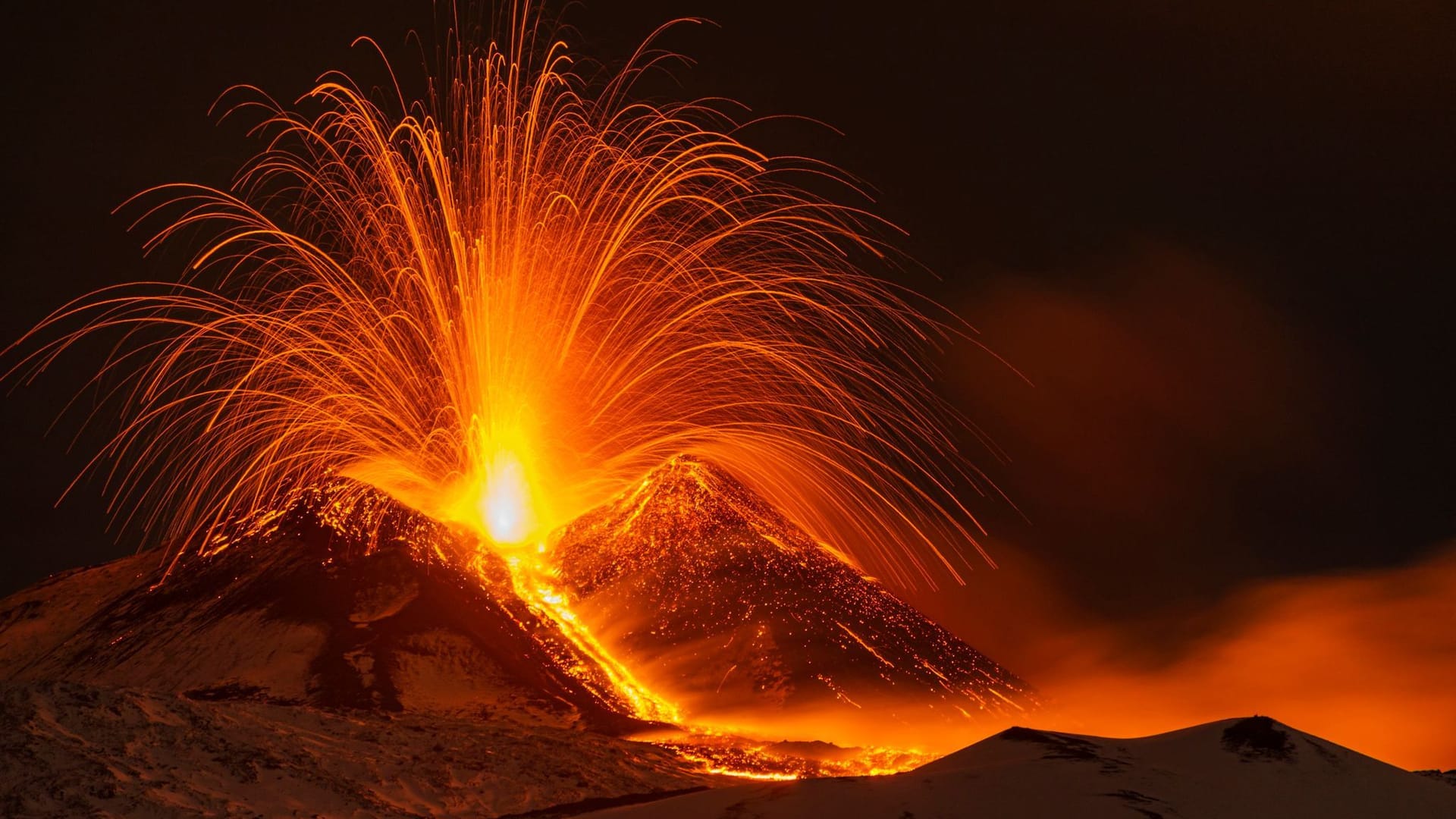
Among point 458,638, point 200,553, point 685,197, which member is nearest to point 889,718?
point 458,638

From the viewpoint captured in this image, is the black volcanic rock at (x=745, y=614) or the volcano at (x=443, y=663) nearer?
the volcano at (x=443, y=663)

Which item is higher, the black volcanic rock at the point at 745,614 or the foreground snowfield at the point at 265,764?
the black volcanic rock at the point at 745,614

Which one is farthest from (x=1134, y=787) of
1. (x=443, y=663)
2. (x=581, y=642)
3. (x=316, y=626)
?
(x=316, y=626)

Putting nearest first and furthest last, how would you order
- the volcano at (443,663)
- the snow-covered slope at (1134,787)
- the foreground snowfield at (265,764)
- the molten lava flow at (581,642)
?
the snow-covered slope at (1134,787), the foreground snowfield at (265,764), the volcano at (443,663), the molten lava flow at (581,642)

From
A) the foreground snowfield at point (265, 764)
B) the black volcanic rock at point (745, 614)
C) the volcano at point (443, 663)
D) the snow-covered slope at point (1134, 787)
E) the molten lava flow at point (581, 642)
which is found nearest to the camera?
the snow-covered slope at point (1134, 787)

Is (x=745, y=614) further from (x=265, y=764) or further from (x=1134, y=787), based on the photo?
(x=1134, y=787)

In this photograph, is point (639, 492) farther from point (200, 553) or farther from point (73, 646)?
point (73, 646)

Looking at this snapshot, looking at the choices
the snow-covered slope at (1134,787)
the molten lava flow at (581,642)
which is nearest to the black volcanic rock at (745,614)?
the molten lava flow at (581,642)

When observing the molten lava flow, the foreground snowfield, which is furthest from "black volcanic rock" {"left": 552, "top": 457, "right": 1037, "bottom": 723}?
the foreground snowfield

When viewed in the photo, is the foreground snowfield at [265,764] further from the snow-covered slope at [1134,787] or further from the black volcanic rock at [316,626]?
the black volcanic rock at [316,626]
